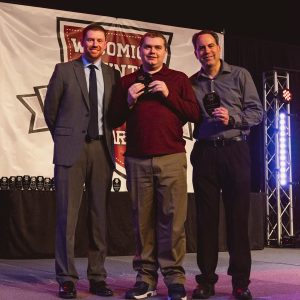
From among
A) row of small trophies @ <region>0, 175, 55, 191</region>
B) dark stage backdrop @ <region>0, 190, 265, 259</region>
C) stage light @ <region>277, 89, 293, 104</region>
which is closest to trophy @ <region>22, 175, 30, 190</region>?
row of small trophies @ <region>0, 175, 55, 191</region>

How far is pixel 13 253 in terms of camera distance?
245 inches

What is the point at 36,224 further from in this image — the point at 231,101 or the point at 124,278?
the point at 231,101

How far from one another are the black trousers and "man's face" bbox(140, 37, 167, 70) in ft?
1.86

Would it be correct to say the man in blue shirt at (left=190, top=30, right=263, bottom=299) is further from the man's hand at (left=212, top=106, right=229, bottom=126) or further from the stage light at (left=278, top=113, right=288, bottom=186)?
the stage light at (left=278, top=113, right=288, bottom=186)

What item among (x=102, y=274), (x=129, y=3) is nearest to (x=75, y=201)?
(x=102, y=274)

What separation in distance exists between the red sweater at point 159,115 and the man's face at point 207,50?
0.18 m

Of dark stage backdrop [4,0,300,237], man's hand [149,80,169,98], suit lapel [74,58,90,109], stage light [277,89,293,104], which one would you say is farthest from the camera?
Answer: stage light [277,89,293,104]

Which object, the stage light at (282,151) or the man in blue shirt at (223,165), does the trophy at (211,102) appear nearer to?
the man in blue shirt at (223,165)

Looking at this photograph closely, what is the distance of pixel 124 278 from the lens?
174 inches

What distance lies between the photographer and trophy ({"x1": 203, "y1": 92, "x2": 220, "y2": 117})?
3.40 meters

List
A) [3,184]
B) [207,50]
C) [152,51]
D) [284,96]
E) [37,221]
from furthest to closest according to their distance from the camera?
[284,96]
[3,184]
[37,221]
[207,50]
[152,51]

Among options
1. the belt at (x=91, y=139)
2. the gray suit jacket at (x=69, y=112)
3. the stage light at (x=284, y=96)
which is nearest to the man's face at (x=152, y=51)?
the gray suit jacket at (x=69, y=112)

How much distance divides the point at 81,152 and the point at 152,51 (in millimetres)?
719

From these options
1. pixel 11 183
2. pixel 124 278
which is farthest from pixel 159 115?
pixel 11 183
